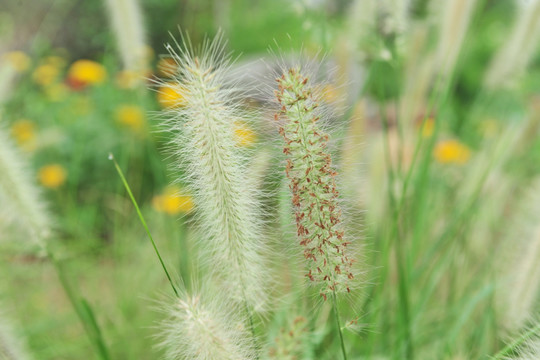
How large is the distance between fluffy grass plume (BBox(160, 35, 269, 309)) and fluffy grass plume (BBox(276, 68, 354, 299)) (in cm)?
9

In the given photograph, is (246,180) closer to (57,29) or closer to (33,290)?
(33,290)

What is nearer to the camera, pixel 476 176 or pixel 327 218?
pixel 327 218

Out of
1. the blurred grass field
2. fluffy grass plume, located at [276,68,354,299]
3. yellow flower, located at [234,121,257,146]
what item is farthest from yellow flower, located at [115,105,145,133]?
fluffy grass plume, located at [276,68,354,299]

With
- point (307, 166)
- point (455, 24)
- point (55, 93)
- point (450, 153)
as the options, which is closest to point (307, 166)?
point (307, 166)

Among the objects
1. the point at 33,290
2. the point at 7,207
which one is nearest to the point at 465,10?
the point at 7,207

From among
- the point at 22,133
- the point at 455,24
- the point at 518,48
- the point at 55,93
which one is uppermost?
the point at 455,24

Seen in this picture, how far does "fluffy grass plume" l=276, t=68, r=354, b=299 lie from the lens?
62 centimetres

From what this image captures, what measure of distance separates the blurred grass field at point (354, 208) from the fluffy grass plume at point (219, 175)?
35 mm

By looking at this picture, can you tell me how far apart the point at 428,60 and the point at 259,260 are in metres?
1.49

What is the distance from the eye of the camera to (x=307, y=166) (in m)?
0.62

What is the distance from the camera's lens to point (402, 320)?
121cm

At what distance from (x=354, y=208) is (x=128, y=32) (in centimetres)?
105

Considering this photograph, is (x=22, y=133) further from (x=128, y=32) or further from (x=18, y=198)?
(x=18, y=198)

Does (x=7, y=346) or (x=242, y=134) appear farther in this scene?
(x=7, y=346)
